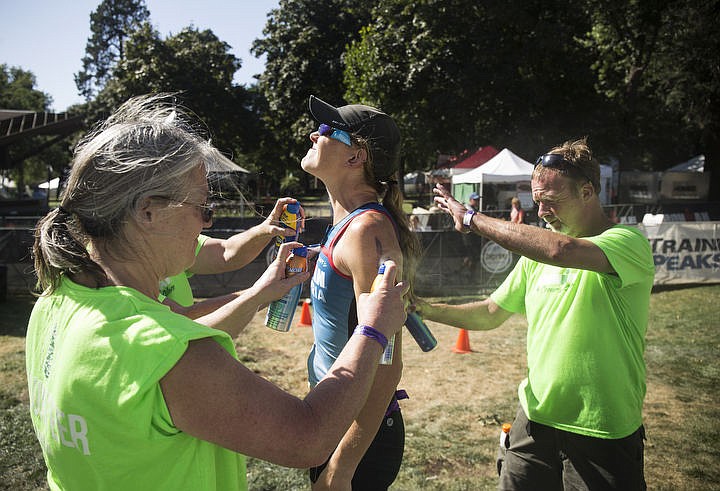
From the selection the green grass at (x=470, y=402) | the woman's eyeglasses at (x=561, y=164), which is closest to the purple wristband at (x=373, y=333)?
the woman's eyeglasses at (x=561, y=164)

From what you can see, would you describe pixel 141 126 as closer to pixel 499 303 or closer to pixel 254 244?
pixel 254 244

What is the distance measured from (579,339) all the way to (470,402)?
133 inches

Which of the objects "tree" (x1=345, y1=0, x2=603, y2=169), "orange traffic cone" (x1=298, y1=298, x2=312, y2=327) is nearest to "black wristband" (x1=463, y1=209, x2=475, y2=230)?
"orange traffic cone" (x1=298, y1=298, x2=312, y2=327)

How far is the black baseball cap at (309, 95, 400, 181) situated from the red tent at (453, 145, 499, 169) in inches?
850

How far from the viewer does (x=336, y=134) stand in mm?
2451

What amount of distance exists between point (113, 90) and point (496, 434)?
99.7ft

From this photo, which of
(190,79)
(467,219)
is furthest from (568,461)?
(190,79)

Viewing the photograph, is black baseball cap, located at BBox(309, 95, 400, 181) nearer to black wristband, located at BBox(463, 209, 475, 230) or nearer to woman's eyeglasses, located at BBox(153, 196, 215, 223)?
black wristband, located at BBox(463, 209, 475, 230)

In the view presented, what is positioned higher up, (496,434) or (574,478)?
(574,478)

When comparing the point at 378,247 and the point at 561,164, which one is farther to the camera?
the point at 561,164

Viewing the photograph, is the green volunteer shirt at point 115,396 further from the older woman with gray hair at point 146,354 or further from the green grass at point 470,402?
the green grass at point 470,402

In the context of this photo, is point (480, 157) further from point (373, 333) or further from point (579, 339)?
point (373, 333)

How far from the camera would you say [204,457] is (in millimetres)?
1291

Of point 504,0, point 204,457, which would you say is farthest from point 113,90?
point 204,457
